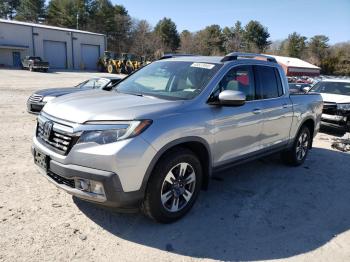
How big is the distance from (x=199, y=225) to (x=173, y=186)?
1.83ft

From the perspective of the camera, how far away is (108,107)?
3.57 m

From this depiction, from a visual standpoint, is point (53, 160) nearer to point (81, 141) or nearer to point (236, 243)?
point (81, 141)

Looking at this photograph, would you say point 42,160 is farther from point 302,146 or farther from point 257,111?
point 302,146

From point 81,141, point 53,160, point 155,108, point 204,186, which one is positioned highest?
point 155,108

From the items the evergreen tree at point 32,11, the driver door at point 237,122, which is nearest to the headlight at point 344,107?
the driver door at point 237,122

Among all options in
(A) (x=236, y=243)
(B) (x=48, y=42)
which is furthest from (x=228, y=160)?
(B) (x=48, y=42)

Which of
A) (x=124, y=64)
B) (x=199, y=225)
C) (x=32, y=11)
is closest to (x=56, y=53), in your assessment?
(x=124, y=64)

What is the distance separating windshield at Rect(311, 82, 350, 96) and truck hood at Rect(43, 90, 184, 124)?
8826mm

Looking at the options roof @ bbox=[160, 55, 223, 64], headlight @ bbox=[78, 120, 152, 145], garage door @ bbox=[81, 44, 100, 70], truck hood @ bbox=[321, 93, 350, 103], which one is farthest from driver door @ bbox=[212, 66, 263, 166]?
garage door @ bbox=[81, 44, 100, 70]

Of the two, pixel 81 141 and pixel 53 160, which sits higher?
pixel 81 141

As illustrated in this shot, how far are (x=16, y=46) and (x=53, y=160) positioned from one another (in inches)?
1797

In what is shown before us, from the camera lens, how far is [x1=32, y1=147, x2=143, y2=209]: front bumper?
3193 millimetres

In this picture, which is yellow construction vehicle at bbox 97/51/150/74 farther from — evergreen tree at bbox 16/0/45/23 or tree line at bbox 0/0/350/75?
evergreen tree at bbox 16/0/45/23

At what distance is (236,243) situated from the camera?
3598 millimetres
